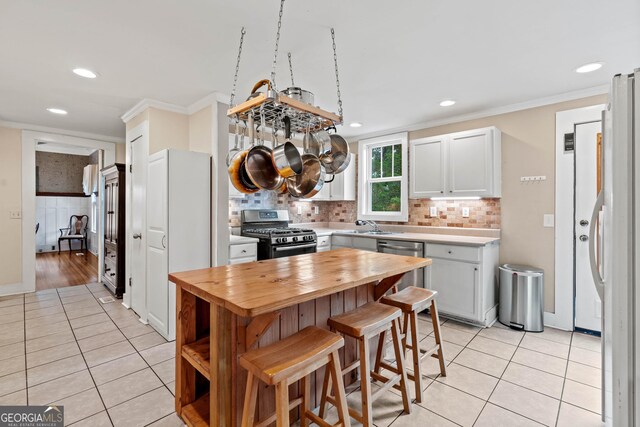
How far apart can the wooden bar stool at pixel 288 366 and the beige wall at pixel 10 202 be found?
4818 millimetres

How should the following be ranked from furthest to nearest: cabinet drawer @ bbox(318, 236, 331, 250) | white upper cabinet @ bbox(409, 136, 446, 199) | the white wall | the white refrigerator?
the white wall, cabinet drawer @ bbox(318, 236, 331, 250), white upper cabinet @ bbox(409, 136, 446, 199), the white refrigerator

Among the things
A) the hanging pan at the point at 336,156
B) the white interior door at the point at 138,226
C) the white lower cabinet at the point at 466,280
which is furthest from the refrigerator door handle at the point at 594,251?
the white interior door at the point at 138,226

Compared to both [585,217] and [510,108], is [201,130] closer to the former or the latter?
[510,108]

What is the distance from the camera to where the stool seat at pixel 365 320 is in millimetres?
1628

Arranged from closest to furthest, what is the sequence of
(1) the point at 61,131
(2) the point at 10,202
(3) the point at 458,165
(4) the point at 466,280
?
1. (4) the point at 466,280
2. (3) the point at 458,165
3. (2) the point at 10,202
4. (1) the point at 61,131

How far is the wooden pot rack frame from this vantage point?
160cm

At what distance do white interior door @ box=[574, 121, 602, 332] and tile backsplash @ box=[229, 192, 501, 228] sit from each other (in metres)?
0.74

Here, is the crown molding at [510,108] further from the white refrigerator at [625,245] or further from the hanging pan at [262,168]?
the hanging pan at [262,168]

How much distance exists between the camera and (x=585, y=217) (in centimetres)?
303

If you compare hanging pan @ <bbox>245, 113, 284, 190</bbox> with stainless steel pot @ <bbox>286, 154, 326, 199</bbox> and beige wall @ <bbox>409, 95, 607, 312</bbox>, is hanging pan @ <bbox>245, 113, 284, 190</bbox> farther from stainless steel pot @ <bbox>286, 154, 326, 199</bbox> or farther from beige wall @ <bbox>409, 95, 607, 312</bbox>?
beige wall @ <bbox>409, 95, 607, 312</bbox>

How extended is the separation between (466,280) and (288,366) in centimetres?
256

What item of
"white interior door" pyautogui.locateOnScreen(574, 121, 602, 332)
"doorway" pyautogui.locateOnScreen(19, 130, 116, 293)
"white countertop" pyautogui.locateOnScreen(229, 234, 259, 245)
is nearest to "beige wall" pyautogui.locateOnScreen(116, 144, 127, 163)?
"doorway" pyautogui.locateOnScreen(19, 130, 116, 293)

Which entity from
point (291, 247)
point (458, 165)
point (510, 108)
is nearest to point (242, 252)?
point (291, 247)

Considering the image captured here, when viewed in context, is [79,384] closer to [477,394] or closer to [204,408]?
[204,408]
